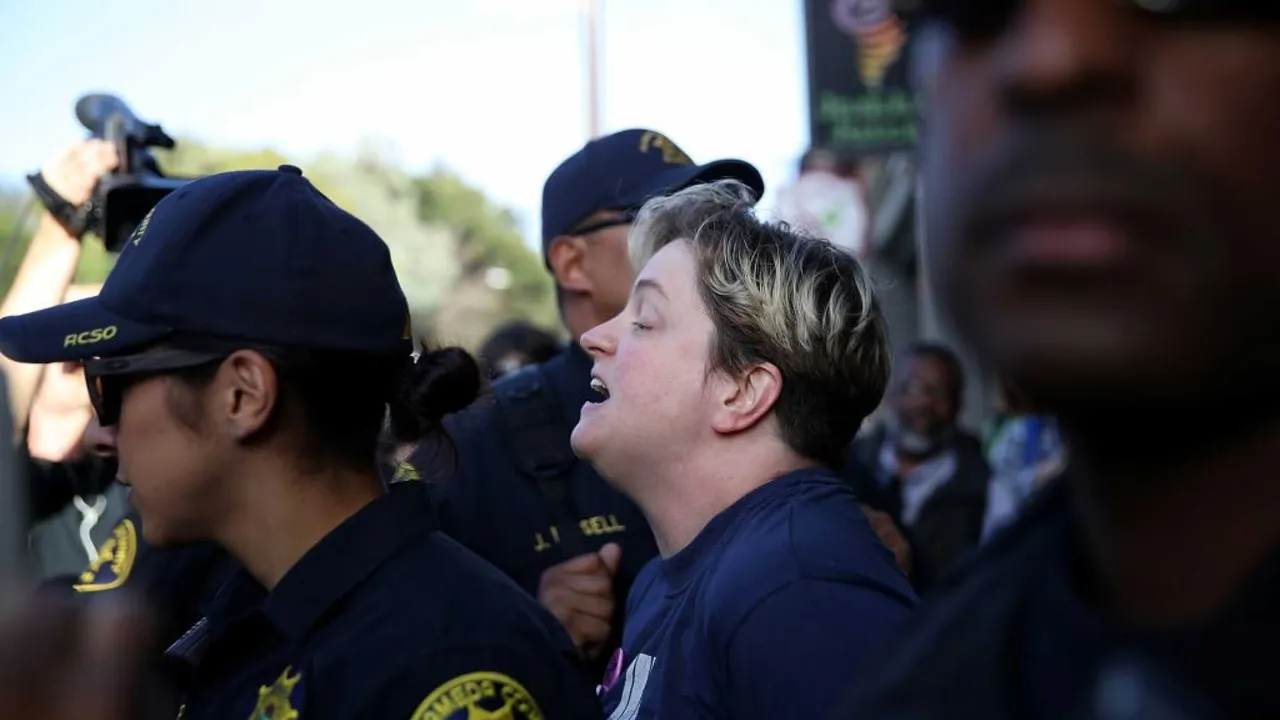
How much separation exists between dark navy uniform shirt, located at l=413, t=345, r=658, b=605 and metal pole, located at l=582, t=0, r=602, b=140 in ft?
59.2

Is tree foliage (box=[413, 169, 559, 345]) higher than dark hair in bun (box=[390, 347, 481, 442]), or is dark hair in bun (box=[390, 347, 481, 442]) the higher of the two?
dark hair in bun (box=[390, 347, 481, 442])

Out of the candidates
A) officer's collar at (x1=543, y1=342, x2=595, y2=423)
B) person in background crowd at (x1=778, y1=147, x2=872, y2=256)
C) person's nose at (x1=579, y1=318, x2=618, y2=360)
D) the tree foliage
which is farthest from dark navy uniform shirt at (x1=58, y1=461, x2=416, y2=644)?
the tree foliage

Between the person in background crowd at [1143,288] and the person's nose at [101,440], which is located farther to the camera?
the person's nose at [101,440]

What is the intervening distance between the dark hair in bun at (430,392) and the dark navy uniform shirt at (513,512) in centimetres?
59

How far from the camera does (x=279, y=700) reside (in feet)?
6.77

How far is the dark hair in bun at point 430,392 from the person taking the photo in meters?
2.58

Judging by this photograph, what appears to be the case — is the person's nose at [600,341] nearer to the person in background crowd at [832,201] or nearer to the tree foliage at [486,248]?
the person in background crowd at [832,201]

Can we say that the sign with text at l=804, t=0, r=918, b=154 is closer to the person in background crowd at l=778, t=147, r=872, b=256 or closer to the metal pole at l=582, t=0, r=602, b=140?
the person in background crowd at l=778, t=147, r=872, b=256

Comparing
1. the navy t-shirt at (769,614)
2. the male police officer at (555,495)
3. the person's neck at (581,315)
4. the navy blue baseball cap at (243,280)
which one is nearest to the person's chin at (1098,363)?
the navy t-shirt at (769,614)

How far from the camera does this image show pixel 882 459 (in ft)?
27.6

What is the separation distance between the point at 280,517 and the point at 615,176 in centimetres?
190

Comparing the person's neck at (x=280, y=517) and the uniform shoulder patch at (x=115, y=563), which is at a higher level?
the person's neck at (x=280, y=517)

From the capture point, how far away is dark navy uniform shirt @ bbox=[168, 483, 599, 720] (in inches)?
79.7

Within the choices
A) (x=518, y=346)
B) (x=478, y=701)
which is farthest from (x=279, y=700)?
(x=518, y=346)
